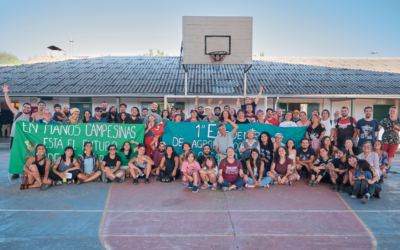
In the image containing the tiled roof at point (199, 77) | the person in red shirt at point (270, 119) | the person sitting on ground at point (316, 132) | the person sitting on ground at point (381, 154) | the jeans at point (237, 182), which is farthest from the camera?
the tiled roof at point (199, 77)

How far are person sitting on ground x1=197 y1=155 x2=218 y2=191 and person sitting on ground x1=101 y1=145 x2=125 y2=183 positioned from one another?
6.66ft

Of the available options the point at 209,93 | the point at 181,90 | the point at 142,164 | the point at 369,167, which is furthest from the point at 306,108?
the point at 142,164

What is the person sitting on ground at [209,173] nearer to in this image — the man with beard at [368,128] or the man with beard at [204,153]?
the man with beard at [204,153]

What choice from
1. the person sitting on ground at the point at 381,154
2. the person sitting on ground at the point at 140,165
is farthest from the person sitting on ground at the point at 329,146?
the person sitting on ground at the point at 140,165

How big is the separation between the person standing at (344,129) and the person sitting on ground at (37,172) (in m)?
7.09

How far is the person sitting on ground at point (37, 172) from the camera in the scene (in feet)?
18.3

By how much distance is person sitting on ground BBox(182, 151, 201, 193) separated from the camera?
5.61m

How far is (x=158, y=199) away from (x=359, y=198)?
13.3ft

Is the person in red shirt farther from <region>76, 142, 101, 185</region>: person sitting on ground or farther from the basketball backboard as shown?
<region>76, 142, 101, 185</region>: person sitting on ground

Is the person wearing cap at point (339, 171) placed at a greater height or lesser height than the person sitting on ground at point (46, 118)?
lesser

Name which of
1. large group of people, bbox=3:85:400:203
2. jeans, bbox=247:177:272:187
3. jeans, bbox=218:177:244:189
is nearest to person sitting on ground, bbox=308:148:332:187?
large group of people, bbox=3:85:400:203

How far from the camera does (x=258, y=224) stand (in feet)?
13.2

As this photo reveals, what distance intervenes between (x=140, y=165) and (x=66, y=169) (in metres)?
1.70

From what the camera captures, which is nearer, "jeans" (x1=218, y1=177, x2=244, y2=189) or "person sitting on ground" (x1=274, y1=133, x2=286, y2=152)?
"jeans" (x1=218, y1=177, x2=244, y2=189)
